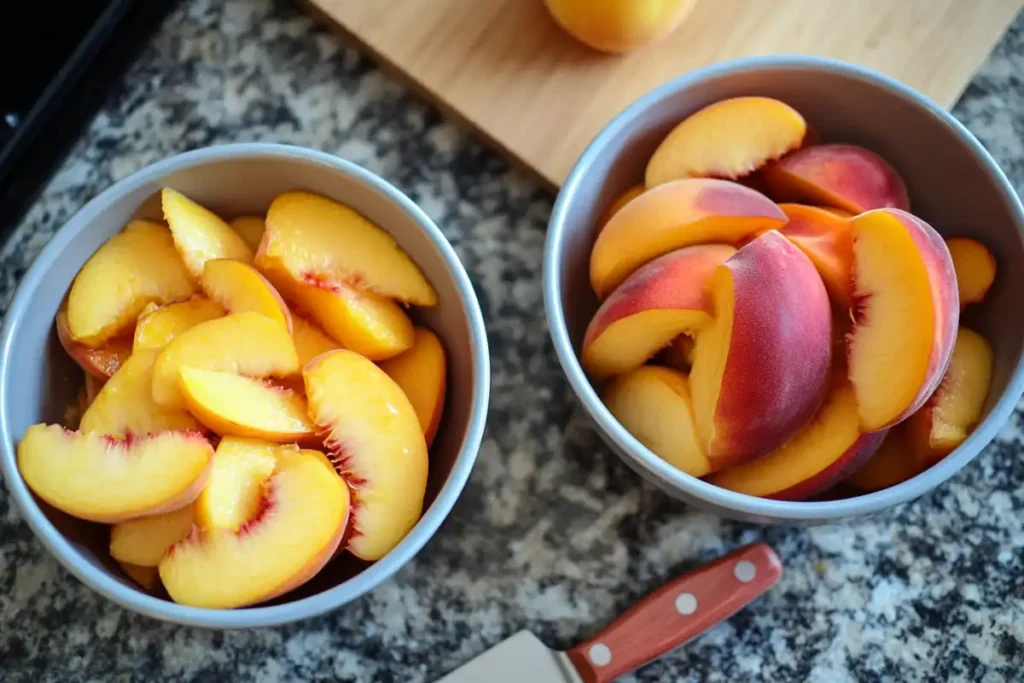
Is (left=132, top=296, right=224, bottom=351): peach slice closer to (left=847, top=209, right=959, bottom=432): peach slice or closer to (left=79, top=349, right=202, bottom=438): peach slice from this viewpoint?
(left=79, top=349, right=202, bottom=438): peach slice

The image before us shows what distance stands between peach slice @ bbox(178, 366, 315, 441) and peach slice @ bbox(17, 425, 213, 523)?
0.05 ft

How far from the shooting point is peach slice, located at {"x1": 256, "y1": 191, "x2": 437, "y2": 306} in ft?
1.88

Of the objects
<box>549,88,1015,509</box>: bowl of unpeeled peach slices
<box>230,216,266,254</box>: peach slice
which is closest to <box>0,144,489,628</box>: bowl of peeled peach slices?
<box>230,216,266,254</box>: peach slice

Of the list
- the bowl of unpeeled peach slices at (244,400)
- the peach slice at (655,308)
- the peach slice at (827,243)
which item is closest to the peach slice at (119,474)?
the bowl of unpeeled peach slices at (244,400)

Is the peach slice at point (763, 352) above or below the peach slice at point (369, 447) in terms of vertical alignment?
above

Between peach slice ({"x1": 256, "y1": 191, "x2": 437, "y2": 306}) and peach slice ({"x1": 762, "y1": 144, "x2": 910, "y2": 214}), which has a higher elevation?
peach slice ({"x1": 762, "y1": 144, "x2": 910, "y2": 214})

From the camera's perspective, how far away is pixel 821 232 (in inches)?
22.3

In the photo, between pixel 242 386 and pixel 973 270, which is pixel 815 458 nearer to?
pixel 973 270

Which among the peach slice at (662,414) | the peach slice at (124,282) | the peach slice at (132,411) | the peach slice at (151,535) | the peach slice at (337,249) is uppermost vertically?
the peach slice at (662,414)

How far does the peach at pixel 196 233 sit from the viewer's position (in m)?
0.57

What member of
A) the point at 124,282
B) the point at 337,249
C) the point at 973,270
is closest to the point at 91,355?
the point at 124,282

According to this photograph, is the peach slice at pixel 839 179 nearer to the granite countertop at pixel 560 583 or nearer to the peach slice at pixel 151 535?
the granite countertop at pixel 560 583

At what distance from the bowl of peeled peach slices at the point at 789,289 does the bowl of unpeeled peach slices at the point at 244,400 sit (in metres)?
0.11

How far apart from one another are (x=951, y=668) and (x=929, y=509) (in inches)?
4.0
